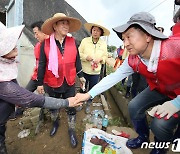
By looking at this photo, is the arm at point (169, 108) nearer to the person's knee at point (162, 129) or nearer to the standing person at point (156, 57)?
the standing person at point (156, 57)

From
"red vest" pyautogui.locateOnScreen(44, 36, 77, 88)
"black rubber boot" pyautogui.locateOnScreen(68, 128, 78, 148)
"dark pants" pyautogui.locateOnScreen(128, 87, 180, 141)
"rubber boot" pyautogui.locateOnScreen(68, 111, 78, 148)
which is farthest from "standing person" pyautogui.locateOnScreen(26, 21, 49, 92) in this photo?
"dark pants" pyautogui.locateOnScreen(128, 87, 180, 141)

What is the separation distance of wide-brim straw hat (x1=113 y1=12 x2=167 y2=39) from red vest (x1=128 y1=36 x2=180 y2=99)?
0.12 meters

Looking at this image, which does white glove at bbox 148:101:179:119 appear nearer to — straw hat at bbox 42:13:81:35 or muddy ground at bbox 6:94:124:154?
muddy ground at bbox 6:94:124:154

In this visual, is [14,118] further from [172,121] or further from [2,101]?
[172,121]

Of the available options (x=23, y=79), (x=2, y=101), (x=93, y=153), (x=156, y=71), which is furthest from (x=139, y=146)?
(x=23, y=79)

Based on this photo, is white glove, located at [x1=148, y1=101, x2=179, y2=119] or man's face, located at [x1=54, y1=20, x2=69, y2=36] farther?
man's face, located at [x1=54, y1=20, x2=69, y2=36]

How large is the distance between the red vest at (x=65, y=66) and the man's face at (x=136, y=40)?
1.33 m

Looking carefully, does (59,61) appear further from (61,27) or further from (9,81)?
(9,81)

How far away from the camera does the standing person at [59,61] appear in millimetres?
3139

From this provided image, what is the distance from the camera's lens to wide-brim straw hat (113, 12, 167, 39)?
6.41 feet

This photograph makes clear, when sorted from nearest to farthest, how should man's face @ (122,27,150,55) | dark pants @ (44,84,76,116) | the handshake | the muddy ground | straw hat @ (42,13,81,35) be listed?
man's face @ (122,27,150,55)
the handshake
straw hat @ (42,13,81,35)
the muddy ground
dark pants @ (44,84,76,116)

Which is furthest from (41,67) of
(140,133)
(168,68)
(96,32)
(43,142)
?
(168,68)

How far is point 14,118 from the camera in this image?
14.1ft

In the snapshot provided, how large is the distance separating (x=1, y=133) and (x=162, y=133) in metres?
1.85
